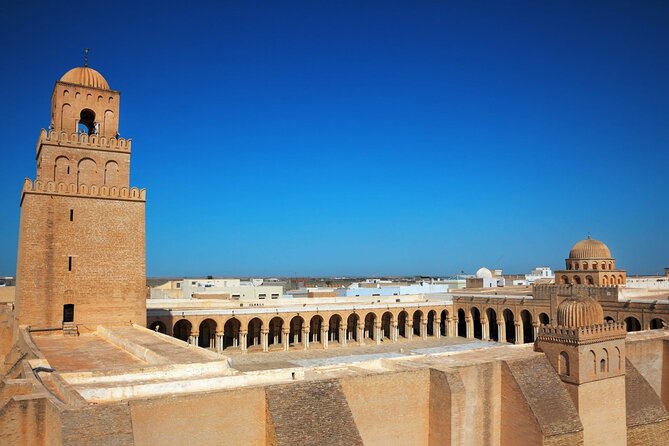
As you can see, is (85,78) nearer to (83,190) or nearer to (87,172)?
(87,172)

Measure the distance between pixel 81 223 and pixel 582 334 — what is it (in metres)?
17.1

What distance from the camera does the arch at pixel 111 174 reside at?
2089 cm

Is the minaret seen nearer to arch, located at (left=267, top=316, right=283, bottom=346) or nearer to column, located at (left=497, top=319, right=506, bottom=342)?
column, located at (left=497, top=319, right=506, bottom=342)

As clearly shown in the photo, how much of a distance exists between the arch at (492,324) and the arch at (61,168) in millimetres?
29001

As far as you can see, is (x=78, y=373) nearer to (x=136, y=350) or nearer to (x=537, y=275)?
(x=136, y=350)

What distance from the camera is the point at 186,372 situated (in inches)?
498

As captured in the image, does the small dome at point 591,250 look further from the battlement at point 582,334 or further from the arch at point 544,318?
the battlement at point 582,334

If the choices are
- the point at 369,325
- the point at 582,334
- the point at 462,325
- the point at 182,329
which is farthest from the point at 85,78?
the point at 462,325

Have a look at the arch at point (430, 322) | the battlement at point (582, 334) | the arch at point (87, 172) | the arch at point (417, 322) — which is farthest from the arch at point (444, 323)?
the arch at point (87, 172)

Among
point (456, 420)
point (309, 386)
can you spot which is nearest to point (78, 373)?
point (309, 386)

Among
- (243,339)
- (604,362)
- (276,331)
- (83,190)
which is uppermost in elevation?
(83,190)

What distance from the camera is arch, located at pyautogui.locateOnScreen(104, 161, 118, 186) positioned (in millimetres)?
20891

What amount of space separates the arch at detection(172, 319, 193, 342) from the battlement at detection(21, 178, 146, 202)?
40.0ft

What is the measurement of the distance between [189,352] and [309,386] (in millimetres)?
4444
